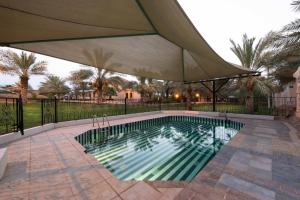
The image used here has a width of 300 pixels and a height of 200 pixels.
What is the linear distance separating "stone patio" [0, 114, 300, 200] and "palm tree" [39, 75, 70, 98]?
28485mm

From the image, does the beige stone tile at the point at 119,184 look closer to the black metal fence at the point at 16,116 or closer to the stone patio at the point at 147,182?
the stone patio at the point at 147,182

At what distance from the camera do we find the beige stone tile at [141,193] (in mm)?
2756

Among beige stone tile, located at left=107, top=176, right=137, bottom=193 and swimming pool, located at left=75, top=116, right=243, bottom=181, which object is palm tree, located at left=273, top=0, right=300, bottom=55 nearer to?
swimming pool, located at left=75, top=116, right=243, bottom=181

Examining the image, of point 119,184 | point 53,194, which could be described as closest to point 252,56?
point 119,184

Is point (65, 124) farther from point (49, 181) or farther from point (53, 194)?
point (53, 194)

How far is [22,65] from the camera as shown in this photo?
19.2 m

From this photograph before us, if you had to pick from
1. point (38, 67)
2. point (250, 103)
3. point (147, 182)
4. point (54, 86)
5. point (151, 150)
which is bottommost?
point (151, 150)

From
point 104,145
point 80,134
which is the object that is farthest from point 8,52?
point 104,145

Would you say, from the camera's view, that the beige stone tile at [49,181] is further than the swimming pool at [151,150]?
No

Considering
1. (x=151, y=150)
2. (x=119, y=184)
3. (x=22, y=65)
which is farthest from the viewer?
(x=22, y=65)

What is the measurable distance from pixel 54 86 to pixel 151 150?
29.6 meters

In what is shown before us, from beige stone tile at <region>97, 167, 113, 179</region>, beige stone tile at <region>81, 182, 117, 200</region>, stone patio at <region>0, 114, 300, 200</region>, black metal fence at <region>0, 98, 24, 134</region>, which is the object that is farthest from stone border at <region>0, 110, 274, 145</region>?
beige stone tile at <region>81, 182, 117, 200</region>

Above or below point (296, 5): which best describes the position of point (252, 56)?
below

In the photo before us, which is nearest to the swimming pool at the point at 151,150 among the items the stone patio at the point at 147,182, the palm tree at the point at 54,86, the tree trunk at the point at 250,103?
the stone patio at the point at 147,182
